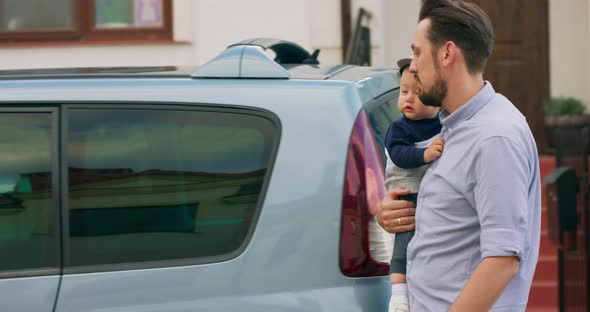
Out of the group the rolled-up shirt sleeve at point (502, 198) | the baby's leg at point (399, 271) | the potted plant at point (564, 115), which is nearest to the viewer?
the rolled-up shirt sleeve at point (502, 198)

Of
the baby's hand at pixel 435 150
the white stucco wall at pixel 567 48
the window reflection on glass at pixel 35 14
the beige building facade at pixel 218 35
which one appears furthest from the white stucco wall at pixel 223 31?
the baby's hand at pixel 435 150

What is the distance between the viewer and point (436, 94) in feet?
8.09

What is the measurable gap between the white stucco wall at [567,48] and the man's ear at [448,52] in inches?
292

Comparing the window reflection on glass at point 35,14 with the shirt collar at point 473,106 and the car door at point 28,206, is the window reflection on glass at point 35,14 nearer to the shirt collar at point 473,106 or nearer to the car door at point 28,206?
the car door at point 28,206

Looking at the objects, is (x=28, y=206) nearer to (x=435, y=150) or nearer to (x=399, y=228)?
(x=399, y=228)

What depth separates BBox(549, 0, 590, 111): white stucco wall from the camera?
31.1 ft

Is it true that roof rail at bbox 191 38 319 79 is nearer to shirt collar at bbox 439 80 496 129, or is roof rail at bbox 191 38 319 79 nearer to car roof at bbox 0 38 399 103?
car roof at bbox 0 38 399 103

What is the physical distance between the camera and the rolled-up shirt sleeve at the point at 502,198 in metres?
2.29

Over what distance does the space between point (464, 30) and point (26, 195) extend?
1.37 metres

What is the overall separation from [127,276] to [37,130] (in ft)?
1.70

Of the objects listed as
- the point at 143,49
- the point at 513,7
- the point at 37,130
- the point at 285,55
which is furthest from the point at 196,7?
the point at 37,130

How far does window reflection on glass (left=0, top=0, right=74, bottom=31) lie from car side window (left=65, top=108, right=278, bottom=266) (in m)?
6.54

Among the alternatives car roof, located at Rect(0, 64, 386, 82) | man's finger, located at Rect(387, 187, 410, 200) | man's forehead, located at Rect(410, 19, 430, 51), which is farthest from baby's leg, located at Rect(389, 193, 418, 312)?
car roof, located at Rect(0, 64, 386, 82)

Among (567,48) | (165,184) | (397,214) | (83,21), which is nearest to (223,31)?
(83,21)
